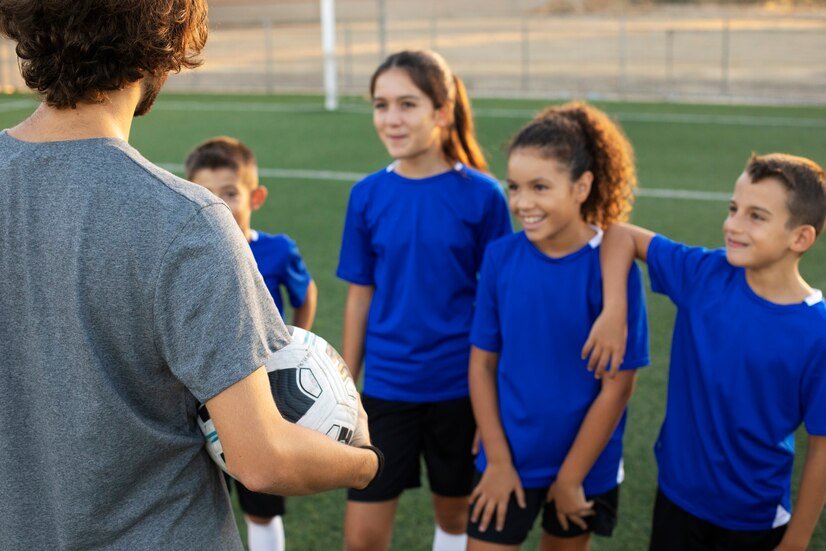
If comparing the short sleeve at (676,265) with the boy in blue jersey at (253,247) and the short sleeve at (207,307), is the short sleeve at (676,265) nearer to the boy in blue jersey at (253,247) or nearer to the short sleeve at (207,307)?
the boy in blue jersey at (253,247)

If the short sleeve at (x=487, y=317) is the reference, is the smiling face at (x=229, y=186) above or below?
above

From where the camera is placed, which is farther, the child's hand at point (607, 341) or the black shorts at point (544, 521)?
the black shorts at point (544, 521)

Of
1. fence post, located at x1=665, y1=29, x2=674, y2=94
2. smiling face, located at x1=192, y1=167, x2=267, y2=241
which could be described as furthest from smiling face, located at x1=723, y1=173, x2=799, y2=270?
fence post, located at x1=665, y1=29, x2=674, y2=94

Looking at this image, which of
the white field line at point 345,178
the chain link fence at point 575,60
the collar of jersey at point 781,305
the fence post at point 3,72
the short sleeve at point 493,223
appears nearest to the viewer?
the collar of jersey at point 781,305

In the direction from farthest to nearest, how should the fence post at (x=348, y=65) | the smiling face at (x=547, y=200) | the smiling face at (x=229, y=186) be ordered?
the fence post at (x=348, y=65)
the smiling face at (x=229, y=186)
the smiling face at (x=547, y=200)

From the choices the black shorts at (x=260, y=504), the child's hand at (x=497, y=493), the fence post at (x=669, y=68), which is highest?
the fence post at (x=669, y=68)

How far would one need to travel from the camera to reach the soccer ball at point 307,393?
169cm

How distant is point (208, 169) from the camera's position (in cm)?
344

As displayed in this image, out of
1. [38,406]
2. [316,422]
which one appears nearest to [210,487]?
[316,422]

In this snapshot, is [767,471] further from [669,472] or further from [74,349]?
[74,349]

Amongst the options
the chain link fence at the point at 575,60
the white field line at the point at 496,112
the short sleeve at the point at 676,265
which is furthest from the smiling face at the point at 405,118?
the chain link fence at the point at 575,60

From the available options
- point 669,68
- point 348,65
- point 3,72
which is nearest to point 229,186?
point 669,68

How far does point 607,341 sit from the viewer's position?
269 cm

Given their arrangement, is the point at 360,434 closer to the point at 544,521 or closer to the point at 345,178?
the point at 544,521
